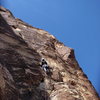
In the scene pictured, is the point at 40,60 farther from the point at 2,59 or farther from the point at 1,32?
the point at 2,59

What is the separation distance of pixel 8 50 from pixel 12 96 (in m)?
1.33

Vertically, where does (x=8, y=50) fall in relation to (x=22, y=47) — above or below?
below

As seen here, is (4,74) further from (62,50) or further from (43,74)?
(62,50)

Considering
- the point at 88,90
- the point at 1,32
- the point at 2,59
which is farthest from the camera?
the point at 88,90

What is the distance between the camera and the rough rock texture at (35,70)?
4.58 meters

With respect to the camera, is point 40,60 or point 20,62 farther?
point 40,60

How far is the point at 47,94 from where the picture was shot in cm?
531

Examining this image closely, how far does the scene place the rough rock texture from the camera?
15.0ft

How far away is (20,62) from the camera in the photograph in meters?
5.24

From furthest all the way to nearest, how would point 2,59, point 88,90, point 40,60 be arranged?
point 88,90 < point 40,60 < point 2,59

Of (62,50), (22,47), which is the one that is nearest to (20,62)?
(22,47)

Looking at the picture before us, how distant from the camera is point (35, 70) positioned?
216 inches

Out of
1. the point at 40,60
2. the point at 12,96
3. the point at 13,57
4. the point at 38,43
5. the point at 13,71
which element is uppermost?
the point at 38,43

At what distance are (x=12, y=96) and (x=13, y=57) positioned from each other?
1.23m
